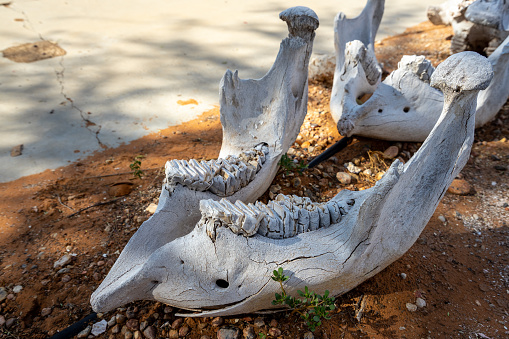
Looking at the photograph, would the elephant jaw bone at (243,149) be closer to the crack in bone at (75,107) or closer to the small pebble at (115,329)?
the small pebble at (115,329)

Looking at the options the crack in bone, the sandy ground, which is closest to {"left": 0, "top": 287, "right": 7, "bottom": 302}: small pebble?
the sandy ground

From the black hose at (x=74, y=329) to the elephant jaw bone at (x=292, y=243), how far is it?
293 millimetres

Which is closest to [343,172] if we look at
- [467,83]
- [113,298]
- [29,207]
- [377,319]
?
[377,319]

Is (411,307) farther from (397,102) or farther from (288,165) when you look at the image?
(397,102)

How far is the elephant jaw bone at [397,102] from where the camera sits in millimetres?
2711

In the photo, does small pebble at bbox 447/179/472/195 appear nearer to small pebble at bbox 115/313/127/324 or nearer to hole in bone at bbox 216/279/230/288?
hole in bone at bbox 216/279/230/288

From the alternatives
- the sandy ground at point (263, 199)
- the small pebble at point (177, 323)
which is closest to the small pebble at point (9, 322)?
the sandy ground at point (263, 199)

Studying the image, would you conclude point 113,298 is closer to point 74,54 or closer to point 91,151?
point 91,151

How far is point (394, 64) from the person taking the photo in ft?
14.7

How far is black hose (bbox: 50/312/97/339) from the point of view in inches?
62.4

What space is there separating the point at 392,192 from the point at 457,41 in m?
3.63

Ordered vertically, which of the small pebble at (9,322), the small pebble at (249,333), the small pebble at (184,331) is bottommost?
the small pebble at (9,322)

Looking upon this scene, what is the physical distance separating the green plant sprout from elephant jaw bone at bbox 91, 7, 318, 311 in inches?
21.1

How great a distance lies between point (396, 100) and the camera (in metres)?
2.79
